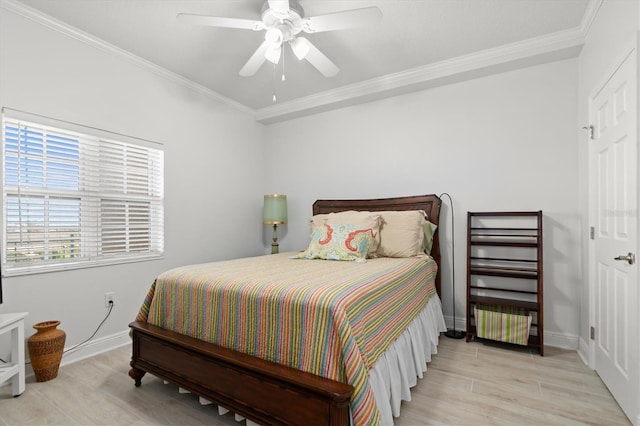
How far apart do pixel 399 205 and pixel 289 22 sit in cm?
210

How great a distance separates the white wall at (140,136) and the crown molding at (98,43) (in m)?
0.03

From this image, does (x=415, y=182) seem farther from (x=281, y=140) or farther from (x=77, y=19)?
(x=77, y=19)

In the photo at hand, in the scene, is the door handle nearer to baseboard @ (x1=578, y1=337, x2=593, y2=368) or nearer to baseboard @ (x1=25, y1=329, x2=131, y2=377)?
baseboard @ (x1=578, y1=337, x2=593, y2=368)

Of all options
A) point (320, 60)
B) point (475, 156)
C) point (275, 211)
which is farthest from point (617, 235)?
point (275, 211)

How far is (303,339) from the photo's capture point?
59.4 inches

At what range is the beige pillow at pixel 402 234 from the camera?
2.98 metres

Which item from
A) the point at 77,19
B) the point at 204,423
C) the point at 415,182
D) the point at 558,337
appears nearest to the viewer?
the point at 204,423

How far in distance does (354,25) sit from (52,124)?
2413 millimetres

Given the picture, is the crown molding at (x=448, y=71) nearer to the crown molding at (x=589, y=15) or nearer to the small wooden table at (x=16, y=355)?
the crown molding at (x=589, y=15)

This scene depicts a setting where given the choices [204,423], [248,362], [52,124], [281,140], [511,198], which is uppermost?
[281,140]

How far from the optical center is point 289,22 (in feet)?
7.04

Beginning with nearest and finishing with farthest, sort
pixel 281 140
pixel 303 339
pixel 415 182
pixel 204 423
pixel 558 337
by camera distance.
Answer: pixel 303 339 → pixel 204 423 → pixel 558 337 → pixel 415 182 → pixel 281 140

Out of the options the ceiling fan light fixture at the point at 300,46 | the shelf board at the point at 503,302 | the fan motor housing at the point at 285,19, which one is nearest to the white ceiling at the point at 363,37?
the fan motor housing at the point at 285,19

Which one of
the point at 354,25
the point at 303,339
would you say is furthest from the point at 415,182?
the point at 303,339
